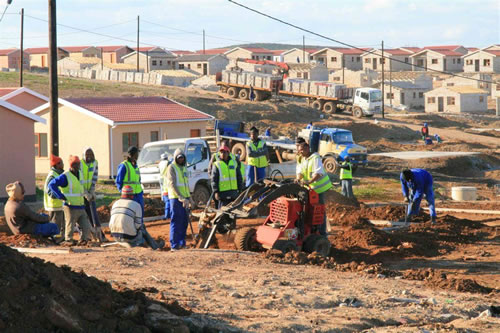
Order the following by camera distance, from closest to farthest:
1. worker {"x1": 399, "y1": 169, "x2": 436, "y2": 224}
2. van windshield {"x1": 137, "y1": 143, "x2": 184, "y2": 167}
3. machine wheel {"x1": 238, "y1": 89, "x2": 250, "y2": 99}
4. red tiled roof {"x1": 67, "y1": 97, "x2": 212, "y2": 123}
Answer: worker {"x1": 399, "y1": 169, "x2": 436, "y2": 224}
van windshield {"x1": 137, "y1": 143, "x2": 184, "y2": 167}
red tiled roof {"x1": 67, "y1": 97, "x2": 212, "y2": 123}
machine wheel {"x1": 238, "y1": 89, "x2": 250, "y2": 99}

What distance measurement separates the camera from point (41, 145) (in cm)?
3198

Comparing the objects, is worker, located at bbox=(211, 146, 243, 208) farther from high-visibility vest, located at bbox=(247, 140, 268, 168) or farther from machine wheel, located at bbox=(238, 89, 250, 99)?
machine wheel, located at bbox=(238, 89, 250, 99)

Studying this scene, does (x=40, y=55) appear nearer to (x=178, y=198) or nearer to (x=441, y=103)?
(x=441, y=103)

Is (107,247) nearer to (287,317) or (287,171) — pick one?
(287,317)

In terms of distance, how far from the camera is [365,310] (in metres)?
9.28

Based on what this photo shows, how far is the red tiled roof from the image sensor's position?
102ft

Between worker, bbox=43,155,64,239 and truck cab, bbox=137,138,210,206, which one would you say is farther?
truck cab, bbox=137,138,210,206

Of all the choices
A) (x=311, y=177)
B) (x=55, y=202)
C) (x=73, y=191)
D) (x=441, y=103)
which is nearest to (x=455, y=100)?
(x=441, y=103)

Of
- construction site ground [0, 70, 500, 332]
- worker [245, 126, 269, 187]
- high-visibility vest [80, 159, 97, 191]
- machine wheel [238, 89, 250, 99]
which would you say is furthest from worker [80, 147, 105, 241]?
machine wheel [238, 89, 250, 99]

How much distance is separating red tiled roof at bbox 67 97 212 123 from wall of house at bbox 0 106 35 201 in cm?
549

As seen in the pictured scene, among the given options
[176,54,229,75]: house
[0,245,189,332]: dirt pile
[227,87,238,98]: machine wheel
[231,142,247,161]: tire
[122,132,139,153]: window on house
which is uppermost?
[176,54,229,75]: house

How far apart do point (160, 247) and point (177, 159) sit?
1.61 metres

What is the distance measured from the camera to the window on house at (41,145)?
31859 mm

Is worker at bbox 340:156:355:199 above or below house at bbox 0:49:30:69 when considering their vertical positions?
below
